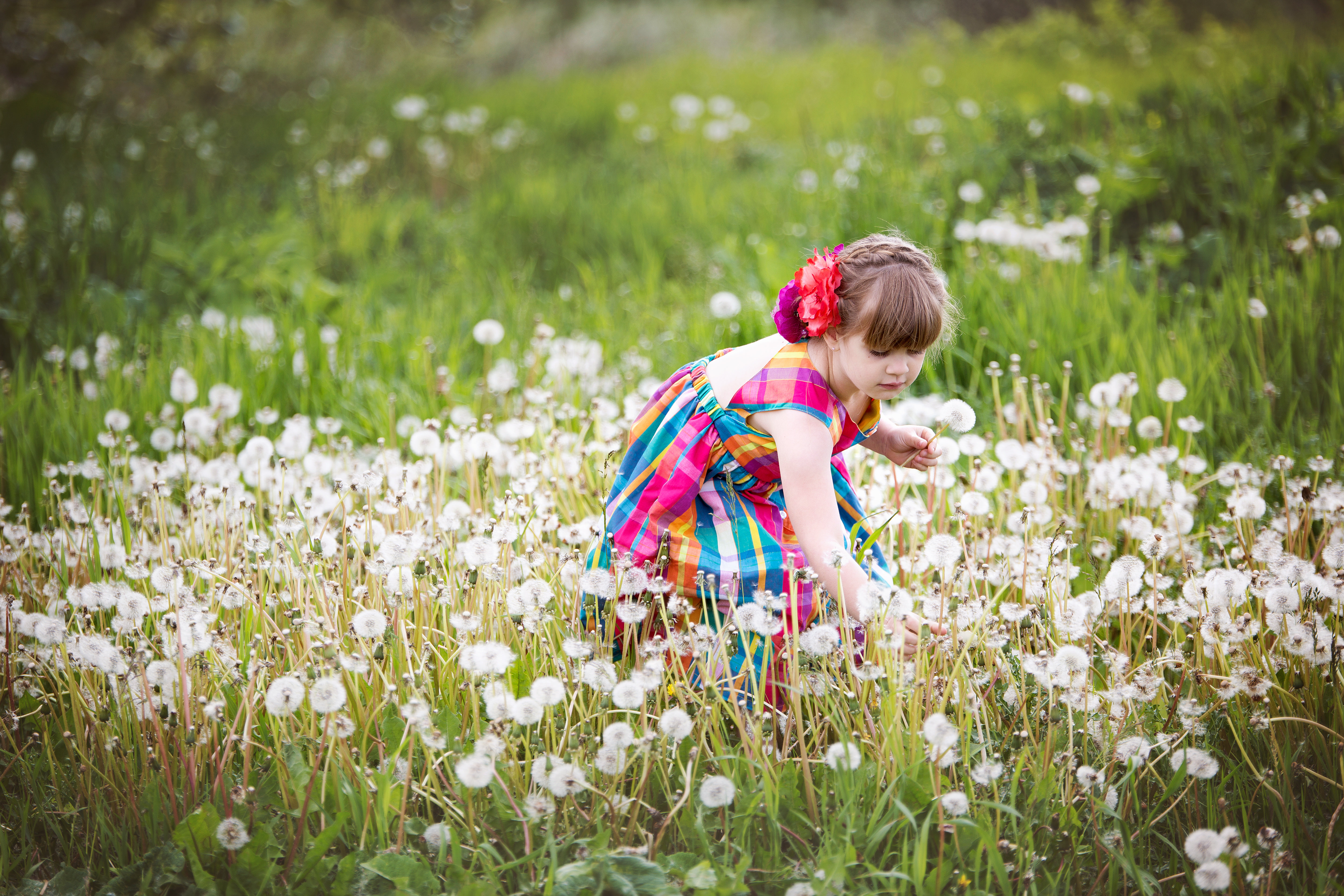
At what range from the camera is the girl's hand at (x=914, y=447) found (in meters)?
2.51

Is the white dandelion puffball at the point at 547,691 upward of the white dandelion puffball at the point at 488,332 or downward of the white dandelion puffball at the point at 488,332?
upward

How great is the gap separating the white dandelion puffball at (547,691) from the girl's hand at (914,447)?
117cm

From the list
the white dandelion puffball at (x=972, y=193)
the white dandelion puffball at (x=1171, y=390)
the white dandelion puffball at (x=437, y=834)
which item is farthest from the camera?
the white dandelion puffball at (x=972, y=193)

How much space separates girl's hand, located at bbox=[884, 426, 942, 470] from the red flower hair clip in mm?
402

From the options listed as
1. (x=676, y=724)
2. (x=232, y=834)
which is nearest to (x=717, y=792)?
(x=676, y=724)

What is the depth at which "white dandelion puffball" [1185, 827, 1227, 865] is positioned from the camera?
163 centimetres

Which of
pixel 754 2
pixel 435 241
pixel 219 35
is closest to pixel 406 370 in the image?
pixel 435 241

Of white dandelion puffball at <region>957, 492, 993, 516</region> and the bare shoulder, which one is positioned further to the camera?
white dandelion puffball at <region>957, 492, 993, 516</region>

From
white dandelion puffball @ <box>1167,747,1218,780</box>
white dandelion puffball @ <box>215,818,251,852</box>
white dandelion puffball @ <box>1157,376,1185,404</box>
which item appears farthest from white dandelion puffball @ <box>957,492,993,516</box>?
white dandelion puffball @ <box>215,818,251,852</box>

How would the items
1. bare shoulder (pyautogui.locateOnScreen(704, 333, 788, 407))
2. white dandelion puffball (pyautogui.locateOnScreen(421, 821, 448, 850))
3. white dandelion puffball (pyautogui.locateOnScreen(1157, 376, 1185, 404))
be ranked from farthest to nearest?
white dandelion puffball (pyautogui.locateOnScreen(1157, 376, 1185, 404)) < bare shoulder (pyautogui.locateOnScreen(704, 333, 788, 407)) < white dandelion puffball (pyautogui.locateOnScreen(421, 821, 448, 850))

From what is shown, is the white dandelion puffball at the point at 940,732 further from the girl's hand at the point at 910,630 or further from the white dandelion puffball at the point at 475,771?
the white dandelion puffball at the point at 475,771

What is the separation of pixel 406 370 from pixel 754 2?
13.0m

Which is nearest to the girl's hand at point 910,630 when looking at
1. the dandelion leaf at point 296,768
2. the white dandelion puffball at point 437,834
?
the white dandelion puffball at point 437,834

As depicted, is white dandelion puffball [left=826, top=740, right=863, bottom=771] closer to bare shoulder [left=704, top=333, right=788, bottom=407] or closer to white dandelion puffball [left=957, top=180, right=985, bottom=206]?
bare shoulder [left=704, top=333, right=788, bottom=407]
